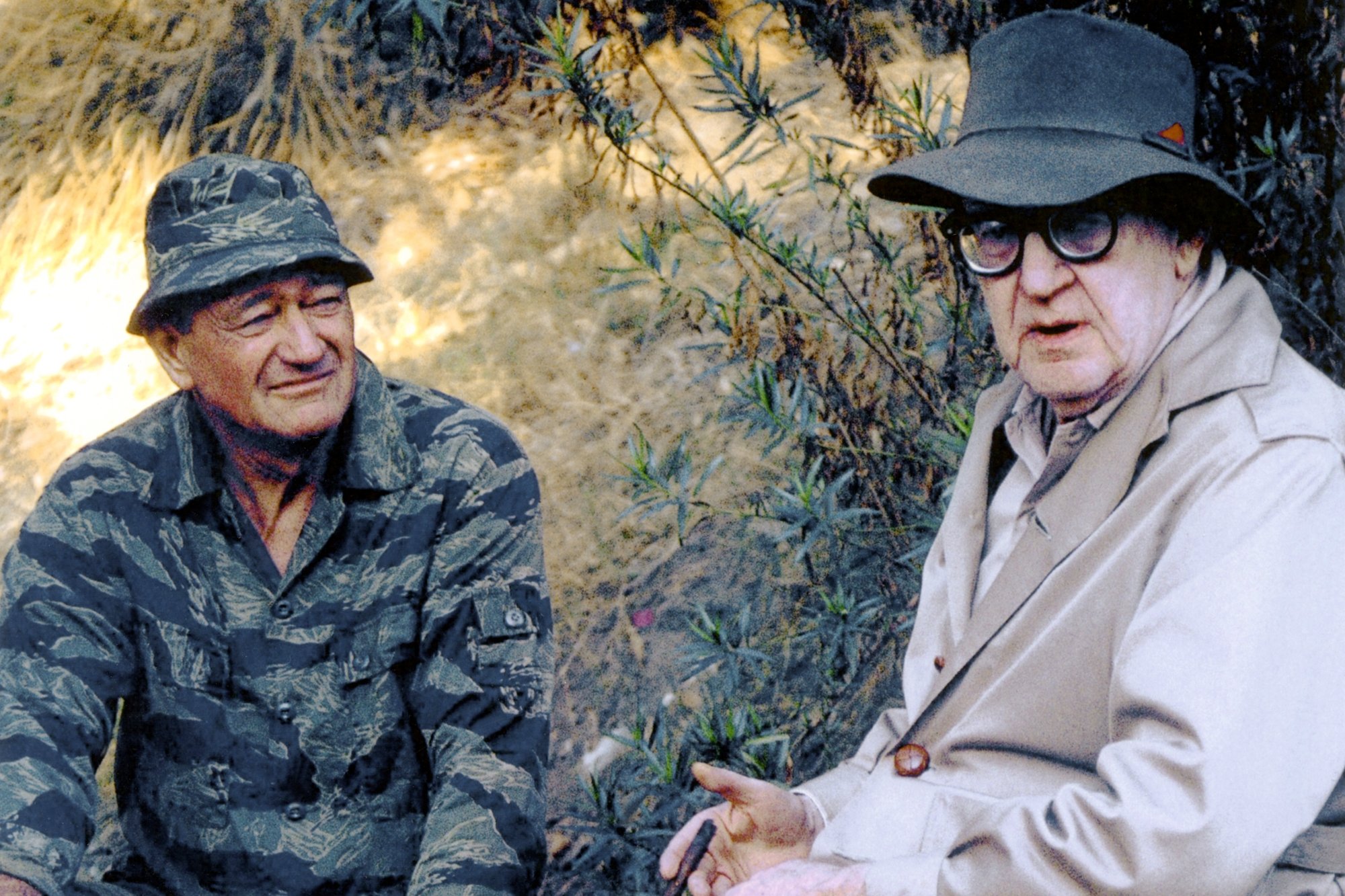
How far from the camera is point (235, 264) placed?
2828 millimetres

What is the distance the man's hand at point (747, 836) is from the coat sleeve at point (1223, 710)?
601 mm

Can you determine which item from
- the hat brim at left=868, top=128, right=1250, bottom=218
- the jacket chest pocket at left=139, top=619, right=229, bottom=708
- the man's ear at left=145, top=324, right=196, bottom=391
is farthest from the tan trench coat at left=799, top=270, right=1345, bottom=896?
the man's ear at left=145, top=324, right=196, bottom=391

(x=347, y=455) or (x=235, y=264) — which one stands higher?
(x=235, y=264)

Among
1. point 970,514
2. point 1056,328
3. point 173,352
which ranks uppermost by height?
point 173,352

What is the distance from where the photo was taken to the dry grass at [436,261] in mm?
4664

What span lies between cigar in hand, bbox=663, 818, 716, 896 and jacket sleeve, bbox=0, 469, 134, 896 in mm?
1117

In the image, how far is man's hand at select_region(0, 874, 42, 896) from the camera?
2.48 m

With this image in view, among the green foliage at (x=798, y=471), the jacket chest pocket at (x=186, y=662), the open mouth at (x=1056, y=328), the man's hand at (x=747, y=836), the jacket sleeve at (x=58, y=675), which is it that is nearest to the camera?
the open mouth at (x=1056, y=328)

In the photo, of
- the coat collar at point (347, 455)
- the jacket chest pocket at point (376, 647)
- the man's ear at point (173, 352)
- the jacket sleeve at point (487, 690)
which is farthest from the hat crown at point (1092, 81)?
the man's ear at point (173, 352)

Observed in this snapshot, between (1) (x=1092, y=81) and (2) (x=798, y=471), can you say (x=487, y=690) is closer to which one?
(2) (x=798, y=471)

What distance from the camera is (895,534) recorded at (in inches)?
144

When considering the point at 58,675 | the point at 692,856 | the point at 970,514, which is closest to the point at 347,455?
the point at 58,675

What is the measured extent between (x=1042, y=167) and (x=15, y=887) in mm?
2086

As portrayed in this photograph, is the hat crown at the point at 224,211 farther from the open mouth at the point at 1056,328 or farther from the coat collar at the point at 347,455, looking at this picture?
the open mouth at the point at 1056,328
